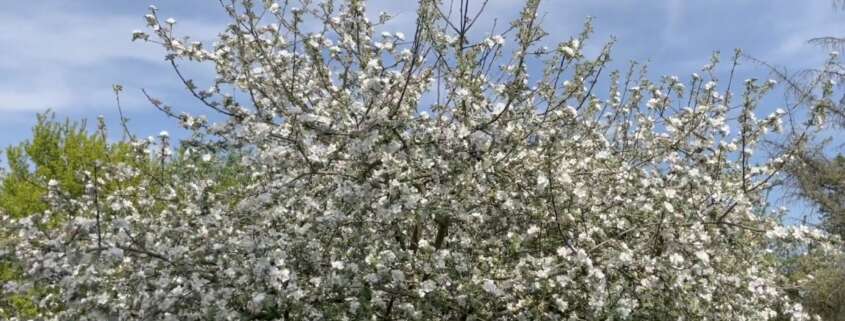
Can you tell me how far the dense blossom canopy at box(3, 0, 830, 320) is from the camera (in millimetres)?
5461

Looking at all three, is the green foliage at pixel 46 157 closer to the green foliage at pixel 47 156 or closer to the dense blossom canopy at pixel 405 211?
the green foliage at pixel 47 156

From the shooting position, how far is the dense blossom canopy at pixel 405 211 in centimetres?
546

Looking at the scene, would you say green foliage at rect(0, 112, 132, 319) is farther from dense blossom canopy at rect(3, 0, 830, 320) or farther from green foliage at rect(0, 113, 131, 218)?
dense blossom canopy at rect(3, 0, 830, 320)

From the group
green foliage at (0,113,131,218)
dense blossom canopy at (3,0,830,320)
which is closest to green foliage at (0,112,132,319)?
green foliage at (0,113,131,218)

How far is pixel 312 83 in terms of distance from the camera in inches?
263

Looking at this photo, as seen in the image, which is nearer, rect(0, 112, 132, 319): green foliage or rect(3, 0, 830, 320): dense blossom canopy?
rect(3, 0, 830, 320): dense blossom canopy

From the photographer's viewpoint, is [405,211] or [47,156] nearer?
[405,211]

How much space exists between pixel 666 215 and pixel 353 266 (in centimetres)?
230

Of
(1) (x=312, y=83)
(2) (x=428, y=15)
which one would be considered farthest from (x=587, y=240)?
(1) (x=312, y=83)

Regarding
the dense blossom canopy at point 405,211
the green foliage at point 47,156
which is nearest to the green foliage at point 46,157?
the green foliage at point 47,156

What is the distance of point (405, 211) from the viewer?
552cm

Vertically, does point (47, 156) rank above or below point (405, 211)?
above

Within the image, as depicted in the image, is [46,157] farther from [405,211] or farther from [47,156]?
[405,211]

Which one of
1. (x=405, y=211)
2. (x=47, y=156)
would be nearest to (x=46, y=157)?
(x=47, y=156)
